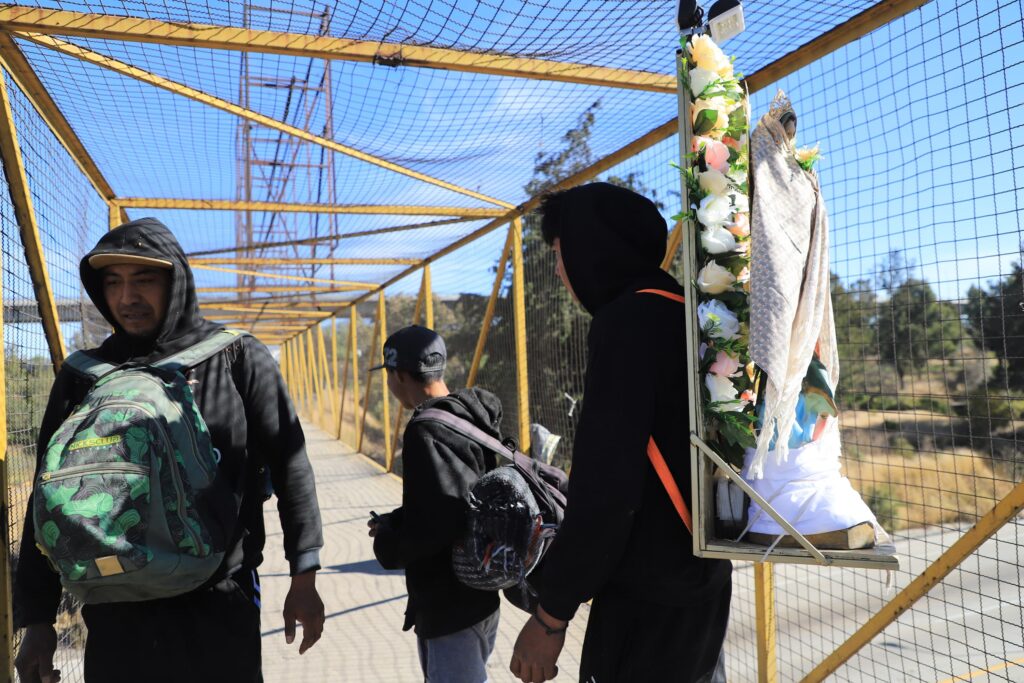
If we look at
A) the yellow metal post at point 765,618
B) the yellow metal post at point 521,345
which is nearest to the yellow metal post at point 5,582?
the yellow metal post at point 765,618

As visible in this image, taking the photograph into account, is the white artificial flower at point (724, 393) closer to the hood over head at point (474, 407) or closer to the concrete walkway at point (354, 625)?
the hood over head at point (474, 407)

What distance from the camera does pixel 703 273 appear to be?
5.95 feet

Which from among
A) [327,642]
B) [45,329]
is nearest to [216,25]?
[45,329]

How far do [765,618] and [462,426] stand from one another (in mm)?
1789

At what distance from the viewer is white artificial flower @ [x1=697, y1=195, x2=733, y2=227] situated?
184 cm

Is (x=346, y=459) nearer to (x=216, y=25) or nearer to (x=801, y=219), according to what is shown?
(x=216, y=25)

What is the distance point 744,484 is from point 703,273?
0.48 meters

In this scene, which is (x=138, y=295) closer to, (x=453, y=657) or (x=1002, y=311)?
(x=453, y=657)

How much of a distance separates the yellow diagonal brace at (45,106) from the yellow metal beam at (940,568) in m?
3.83

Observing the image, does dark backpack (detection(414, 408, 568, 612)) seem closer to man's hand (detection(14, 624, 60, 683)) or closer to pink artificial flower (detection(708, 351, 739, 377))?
pink artificial flower (detection(708, 351, 739, 377))

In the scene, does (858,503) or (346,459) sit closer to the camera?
(858,503)

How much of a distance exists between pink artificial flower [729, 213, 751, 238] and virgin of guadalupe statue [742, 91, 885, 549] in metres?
0.10

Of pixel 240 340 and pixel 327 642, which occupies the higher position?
pixel 240 340

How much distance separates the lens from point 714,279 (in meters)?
1.80
